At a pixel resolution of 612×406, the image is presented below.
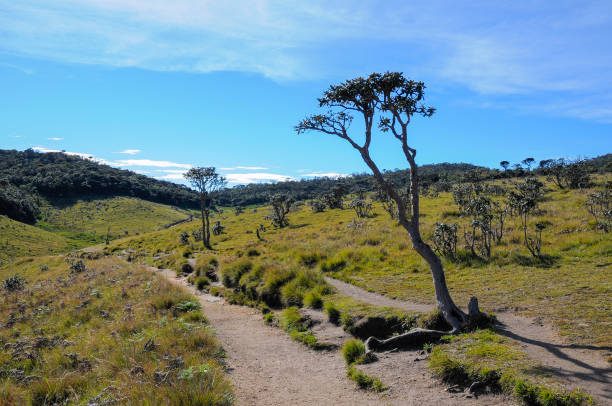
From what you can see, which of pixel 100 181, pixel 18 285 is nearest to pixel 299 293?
pixel 18 285

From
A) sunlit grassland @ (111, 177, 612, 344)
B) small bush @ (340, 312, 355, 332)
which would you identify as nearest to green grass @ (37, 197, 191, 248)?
sunlit grassland @ (111, 177, 612, 344)

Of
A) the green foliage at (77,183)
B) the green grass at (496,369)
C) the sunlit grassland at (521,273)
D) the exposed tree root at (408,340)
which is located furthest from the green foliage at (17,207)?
the green grass at (496,369)

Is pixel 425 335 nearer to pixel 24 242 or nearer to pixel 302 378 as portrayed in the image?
pixel 302 378

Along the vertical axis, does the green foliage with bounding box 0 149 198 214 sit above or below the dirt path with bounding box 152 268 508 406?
above

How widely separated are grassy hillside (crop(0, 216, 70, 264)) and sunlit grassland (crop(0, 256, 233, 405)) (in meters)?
64.9

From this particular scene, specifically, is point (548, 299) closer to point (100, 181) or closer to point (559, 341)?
point (559, 341)

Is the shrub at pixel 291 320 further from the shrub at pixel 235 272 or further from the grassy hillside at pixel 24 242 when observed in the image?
the grassy hillside at pixel 24 242

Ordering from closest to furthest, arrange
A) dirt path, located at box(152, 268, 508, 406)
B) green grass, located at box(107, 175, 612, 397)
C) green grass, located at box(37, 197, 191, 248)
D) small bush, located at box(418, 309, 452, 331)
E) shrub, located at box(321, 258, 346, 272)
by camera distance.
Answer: dirt path, located at box(152, 268, 508, 406)
green grass, located at box(107, 175, 612, 397)
small bush, located at box(418, 309, 452, 331)
shrub, located at box(321, 258, 346, 272)
green grass, located at box(37, 197, 191, 248)

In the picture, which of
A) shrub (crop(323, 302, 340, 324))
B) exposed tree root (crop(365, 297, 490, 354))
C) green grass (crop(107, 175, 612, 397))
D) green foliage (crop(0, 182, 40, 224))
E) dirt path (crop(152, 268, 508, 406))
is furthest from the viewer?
green foliage (crop(0, 182, 40, 224))

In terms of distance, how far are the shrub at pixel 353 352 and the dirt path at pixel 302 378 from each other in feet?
0.91

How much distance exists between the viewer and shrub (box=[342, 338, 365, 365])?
9.98m

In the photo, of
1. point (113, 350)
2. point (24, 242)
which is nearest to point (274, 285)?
point (113, 350)

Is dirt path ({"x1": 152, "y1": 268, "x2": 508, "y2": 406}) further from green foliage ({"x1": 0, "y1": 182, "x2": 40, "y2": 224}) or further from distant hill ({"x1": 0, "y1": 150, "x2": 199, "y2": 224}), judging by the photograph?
distant hill ({"x1": 0, "y1": 150, "x2": 199, "y2": 224})

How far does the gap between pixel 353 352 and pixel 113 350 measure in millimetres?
7513
